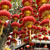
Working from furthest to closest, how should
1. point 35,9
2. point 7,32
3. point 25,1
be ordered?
1. point 7,32
2. point 35,9
3. point 25,1

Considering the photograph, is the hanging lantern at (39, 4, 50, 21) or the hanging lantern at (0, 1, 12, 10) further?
the hanging lantern at (0, 1, 12, 10)

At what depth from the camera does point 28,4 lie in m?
1.31

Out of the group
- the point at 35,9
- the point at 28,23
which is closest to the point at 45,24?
the point at 28,23

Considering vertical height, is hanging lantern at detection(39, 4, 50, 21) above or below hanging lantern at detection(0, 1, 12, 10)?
below

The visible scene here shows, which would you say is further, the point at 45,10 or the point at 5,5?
the point at 5,5

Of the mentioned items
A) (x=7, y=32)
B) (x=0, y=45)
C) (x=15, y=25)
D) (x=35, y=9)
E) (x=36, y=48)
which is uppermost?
(x=35, y=9)

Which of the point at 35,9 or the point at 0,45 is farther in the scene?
the point at 0,45

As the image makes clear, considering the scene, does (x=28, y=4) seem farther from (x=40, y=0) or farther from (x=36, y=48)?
(x=36, y=48)

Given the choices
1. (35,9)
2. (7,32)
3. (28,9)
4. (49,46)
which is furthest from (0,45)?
(49,46)

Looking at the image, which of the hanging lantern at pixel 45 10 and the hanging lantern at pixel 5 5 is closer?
the hanging lantern at pixel 45 10

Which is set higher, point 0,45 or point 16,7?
point 16,7

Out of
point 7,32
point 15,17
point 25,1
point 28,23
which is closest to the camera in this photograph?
point 28,23

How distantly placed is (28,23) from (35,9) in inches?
15.9

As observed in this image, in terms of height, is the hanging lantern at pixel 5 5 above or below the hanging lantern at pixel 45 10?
above
